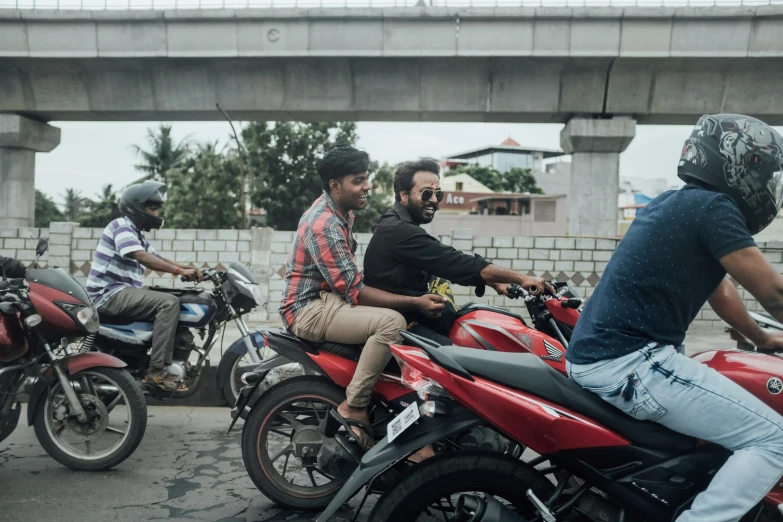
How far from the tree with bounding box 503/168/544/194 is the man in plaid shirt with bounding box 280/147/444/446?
65636mm

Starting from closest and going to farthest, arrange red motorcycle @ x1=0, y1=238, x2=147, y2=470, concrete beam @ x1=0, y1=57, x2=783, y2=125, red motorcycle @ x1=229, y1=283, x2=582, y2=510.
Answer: red motorcycle @ x1=229, y1=283, x2=582, y2=510
red motorcycle @ x1=0, y1=238, x2=147, y2=470
concrete beam @ x1=0, y1=57, x2=783, y2=125

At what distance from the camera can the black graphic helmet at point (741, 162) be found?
2.36 m

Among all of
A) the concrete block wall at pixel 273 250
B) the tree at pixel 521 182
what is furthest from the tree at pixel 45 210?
the concrete block wall at pixel 273 250

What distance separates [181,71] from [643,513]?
13.1 metres

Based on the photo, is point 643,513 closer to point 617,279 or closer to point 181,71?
point 617,279

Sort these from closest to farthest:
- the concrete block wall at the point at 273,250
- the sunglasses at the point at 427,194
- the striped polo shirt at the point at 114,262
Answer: the sunglasses at the point at 427,194
the striped polo shirt at the point at 114,262
the concrete block wall at the point at 273,250

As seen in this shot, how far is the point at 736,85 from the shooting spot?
13.1 metres

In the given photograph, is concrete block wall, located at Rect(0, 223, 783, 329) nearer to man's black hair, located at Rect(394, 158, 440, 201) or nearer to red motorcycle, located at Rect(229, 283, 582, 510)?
man's black hair, located at Rect(394, 158, 440, 201)

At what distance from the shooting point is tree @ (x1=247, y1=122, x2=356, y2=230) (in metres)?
34.6

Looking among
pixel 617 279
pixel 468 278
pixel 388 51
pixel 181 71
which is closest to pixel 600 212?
pixel 388 51

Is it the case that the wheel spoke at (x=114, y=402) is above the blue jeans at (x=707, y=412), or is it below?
below

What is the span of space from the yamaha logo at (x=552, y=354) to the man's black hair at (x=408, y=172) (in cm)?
115

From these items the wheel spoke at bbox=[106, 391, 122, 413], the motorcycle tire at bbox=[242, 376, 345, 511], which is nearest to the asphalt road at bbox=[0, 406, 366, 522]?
the motorcycle tire at bbox=[242, 376, 345, 511]

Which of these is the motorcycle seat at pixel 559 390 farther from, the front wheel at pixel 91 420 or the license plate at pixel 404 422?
the front wheel at pixel 91 420
